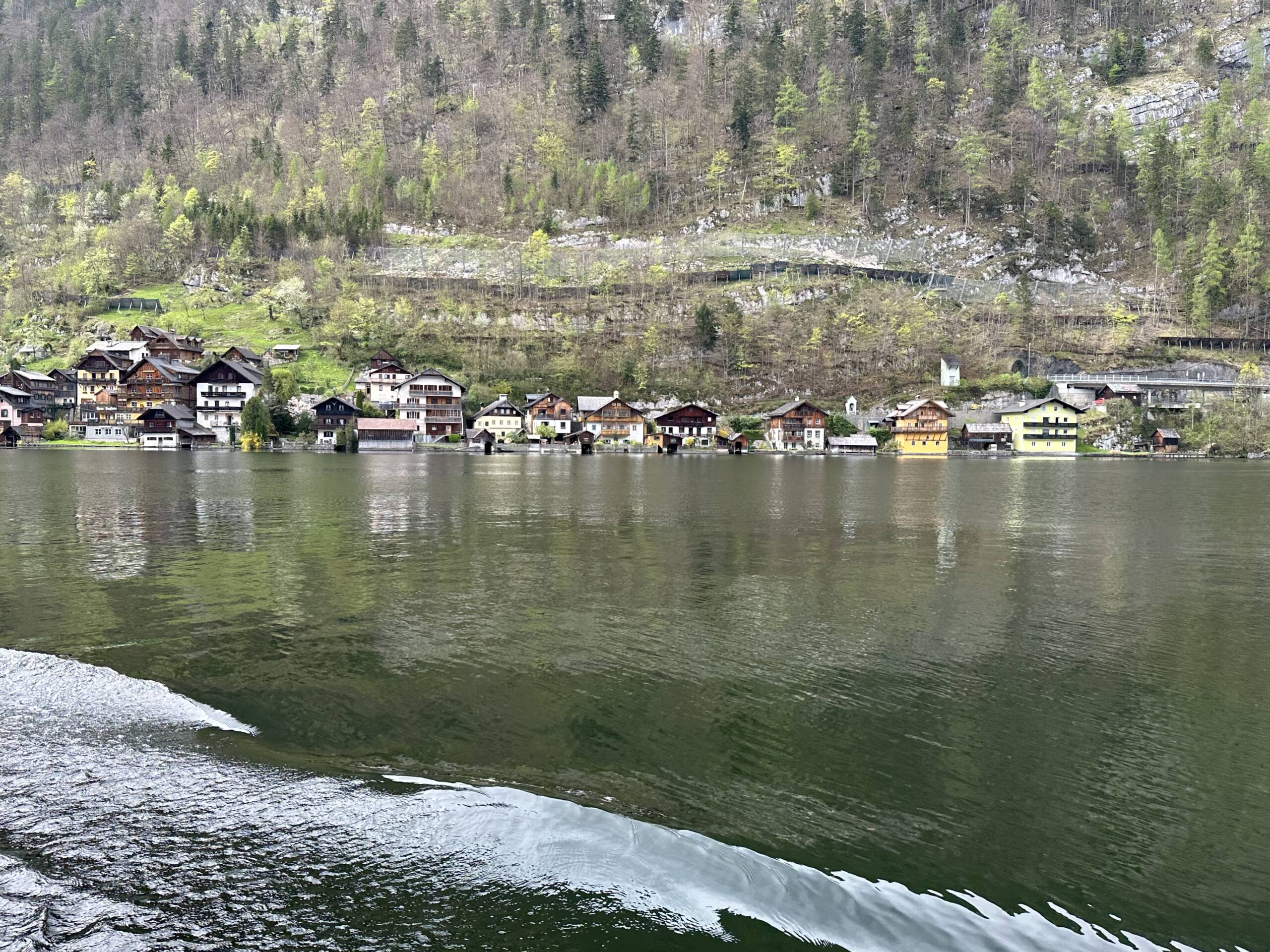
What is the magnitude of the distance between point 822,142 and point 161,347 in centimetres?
12904

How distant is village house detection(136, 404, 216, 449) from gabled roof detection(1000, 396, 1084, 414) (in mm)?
104132

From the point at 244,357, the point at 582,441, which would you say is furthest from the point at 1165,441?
the point at 244,357

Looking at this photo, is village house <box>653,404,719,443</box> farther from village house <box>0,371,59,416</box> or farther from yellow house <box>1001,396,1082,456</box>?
village house <box>0,371,59,416</box>

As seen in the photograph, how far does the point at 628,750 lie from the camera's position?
346 inches

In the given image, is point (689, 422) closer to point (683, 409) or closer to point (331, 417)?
point (683, 409)

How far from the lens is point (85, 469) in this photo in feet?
183

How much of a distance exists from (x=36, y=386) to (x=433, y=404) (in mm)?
52006

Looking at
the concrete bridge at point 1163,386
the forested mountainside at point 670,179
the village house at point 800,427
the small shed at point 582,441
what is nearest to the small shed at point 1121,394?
the concrete bridge at point 1163,386

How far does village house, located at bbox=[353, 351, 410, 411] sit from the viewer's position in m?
107

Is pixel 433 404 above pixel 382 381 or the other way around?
the other way around

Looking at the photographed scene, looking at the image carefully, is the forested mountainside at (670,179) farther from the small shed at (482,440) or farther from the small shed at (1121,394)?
the small shed at (482,440)

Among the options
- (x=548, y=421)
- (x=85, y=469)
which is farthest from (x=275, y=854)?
(x=548, y=421)

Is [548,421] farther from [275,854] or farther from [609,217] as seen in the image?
[275,854]

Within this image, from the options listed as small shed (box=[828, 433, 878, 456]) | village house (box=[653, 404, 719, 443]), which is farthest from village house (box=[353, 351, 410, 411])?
small shed (box=[828, 433, 878, 456])
